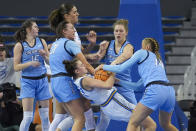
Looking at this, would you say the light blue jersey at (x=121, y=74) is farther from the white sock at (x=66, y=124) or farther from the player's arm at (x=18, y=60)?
the player's arm at (x=18, y=60)

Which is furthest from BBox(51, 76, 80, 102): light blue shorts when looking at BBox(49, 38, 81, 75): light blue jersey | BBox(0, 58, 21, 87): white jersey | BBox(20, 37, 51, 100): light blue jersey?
BBox(0, 58, 21, 87): white jersey

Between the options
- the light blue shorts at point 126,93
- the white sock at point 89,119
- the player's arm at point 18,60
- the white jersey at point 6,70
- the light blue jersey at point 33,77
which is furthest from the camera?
the white jersey at point 6,70

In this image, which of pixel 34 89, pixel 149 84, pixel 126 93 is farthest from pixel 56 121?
pixel 149 84

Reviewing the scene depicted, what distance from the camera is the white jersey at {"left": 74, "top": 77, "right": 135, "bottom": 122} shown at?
4.63 m

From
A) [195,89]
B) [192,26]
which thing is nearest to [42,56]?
[195,89]

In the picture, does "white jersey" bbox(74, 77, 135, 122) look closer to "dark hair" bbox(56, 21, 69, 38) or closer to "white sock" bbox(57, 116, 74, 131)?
"white sock" bbox(57, 116, 74, 131)

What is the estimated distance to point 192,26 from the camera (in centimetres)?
1329

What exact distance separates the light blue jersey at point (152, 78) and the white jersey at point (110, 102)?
0.23 meters

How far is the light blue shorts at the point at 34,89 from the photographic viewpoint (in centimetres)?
549

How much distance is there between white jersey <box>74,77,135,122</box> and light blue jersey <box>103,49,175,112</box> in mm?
226

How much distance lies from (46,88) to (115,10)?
9.27 metres

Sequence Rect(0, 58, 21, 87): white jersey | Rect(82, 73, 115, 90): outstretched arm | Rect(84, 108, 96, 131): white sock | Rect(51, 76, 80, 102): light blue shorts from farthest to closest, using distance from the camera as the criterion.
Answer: Rect(0, 58, 21, 87): white jersey < Rect(84, 108, 96, 131): white sock < Rect(51, 76, 80, 102): light blue shorts < Rect(82, 73, 115, 90): outstretched arm

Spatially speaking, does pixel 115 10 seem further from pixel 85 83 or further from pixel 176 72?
pixel 85 83

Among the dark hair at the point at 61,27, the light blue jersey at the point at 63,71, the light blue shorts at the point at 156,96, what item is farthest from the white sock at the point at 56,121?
the light blue shorts at the point at 156,96
